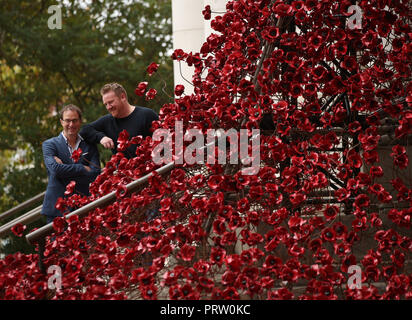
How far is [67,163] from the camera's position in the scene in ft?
15.3

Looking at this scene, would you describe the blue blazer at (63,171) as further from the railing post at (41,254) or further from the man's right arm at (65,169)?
the railing post at (41,254)

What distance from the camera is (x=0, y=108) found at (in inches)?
480

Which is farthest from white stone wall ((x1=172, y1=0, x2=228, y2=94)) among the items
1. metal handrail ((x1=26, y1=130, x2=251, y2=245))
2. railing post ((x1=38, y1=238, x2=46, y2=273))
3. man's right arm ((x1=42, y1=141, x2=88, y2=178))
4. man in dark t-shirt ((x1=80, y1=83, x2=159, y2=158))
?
railing post ((x1=38, y1=238, x2=46, y2=273))

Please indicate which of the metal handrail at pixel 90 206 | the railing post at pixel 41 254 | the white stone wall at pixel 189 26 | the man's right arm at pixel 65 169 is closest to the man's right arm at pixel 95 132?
the man's right arm at pixel 65 169

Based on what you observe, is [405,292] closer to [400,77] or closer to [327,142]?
[327,142]

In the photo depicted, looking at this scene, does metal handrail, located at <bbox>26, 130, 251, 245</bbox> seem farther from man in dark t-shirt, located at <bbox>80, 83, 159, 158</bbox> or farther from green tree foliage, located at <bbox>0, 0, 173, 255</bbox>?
green tree foliage, located at <bbox>0, 0, 173, 255</bbox>

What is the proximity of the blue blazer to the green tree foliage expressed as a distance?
619cm

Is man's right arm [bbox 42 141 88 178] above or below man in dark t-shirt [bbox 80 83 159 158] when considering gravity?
below

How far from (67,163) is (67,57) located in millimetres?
7805

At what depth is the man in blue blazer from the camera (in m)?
4.48

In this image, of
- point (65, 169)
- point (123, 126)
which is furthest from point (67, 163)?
point (123, 126)

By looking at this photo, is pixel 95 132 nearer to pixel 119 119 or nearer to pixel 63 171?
pixel 119 119

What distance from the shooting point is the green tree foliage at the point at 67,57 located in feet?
37.9

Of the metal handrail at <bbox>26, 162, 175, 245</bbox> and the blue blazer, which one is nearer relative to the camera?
the metal handrail at <bbox>26, 162, 175, 245</bbox>
